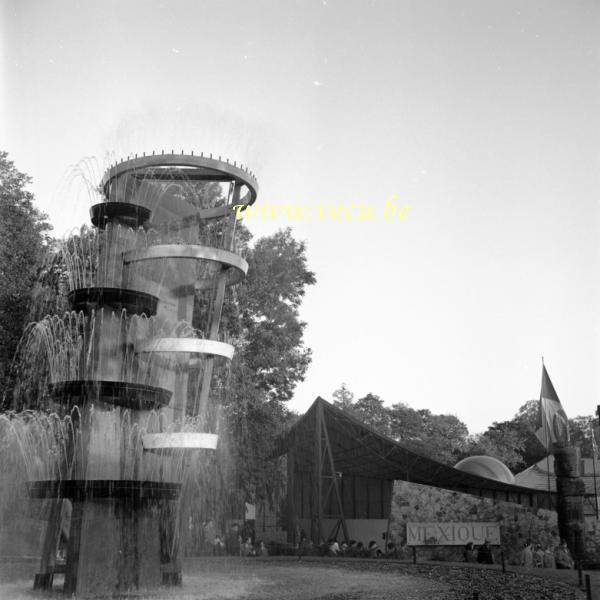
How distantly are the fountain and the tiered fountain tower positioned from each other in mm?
30

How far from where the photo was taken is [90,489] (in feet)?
49.4

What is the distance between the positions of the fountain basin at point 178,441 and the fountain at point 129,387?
24 mm

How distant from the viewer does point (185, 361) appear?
20719 millimetres

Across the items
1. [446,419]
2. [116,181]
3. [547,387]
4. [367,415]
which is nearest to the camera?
[116,181]

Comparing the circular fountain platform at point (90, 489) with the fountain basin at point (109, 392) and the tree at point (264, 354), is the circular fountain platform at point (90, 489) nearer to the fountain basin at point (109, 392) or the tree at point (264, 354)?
the fountain basin at point (109, 392)

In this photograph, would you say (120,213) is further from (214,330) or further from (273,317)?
(273,317)

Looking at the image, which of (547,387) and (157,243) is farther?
(547,387)

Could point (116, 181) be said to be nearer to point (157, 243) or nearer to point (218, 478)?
point (157, 243)

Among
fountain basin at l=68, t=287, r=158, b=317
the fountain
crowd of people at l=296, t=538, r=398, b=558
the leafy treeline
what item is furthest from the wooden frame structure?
the leafy treeline

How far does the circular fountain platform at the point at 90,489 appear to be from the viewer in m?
15.0

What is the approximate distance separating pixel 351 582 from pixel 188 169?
12338 millimetres

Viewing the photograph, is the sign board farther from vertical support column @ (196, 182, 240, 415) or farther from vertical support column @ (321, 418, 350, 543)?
vertical support column @ (196, 182, 240, 415)

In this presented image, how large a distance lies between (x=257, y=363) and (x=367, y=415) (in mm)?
47648

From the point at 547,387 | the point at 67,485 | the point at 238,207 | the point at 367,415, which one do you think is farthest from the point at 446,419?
the point at 67,485
